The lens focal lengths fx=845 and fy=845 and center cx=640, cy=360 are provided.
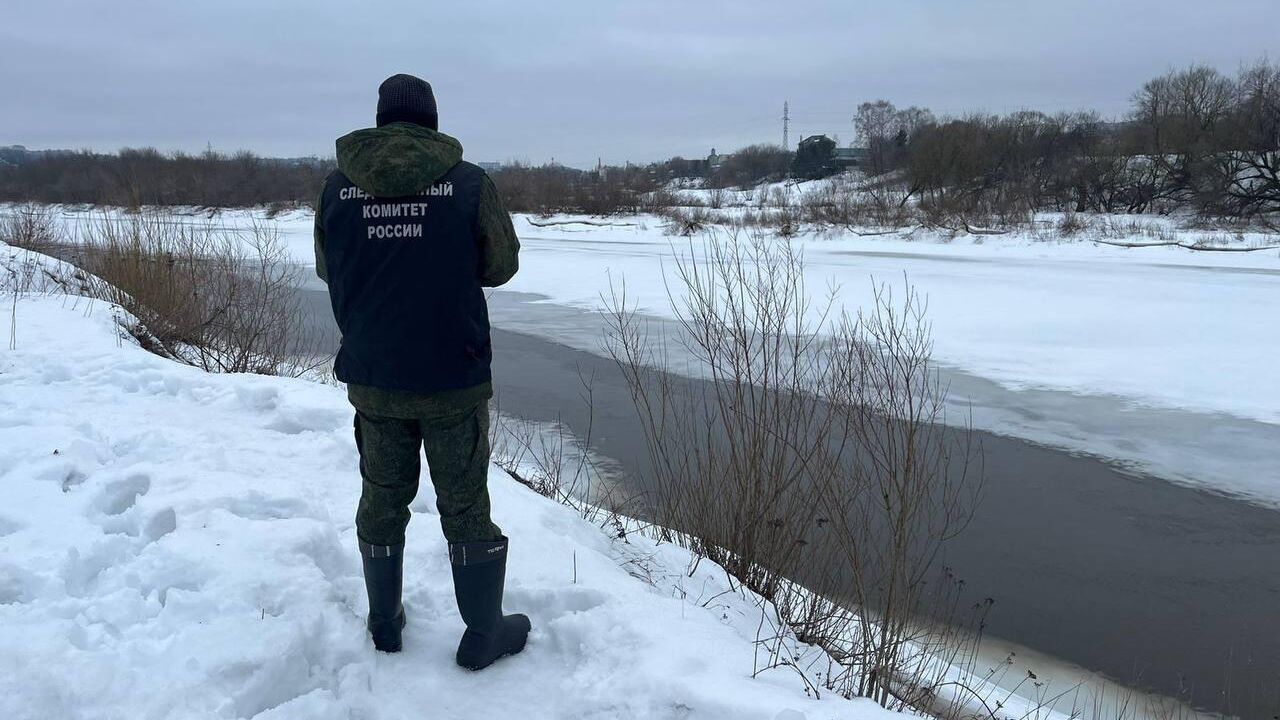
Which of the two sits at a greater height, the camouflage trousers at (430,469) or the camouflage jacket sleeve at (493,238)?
the camouflage jacket sleeve at (493,238)

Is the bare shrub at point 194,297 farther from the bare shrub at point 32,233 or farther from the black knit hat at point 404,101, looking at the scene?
the black knit hat at point 404,101

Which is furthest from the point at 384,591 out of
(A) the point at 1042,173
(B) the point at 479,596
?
(A) the point at 1042,173

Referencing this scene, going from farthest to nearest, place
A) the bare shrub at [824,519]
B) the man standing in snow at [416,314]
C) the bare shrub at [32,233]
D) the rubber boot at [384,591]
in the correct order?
1. the bare shrub at [32,233]
2. the bare shrub at [824,519]
3. the rubber boot at [384,591]
4. the man standing in snow at [416,314]

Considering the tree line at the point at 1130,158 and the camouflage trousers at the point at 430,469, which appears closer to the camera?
the camouflage trousers at the point at 430,469

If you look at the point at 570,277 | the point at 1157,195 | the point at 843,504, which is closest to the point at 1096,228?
the point at 1157,195

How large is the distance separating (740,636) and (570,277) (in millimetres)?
15419

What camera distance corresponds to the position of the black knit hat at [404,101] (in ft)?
7.71

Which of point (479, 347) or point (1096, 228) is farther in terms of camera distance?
point (1096, 228)

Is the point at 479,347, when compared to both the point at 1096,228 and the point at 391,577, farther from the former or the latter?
the point at 1096,228

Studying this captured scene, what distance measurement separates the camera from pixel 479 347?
7.98 ft

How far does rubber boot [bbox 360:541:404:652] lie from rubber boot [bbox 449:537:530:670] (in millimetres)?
186

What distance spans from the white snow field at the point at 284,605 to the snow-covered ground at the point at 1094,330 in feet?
16.0

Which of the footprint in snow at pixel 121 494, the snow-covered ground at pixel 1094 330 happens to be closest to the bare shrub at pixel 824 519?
the footprint in snow at pixel 121 494

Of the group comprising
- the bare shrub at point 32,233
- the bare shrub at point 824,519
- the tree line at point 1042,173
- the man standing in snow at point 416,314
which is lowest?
the bare shrub at point 824,519
